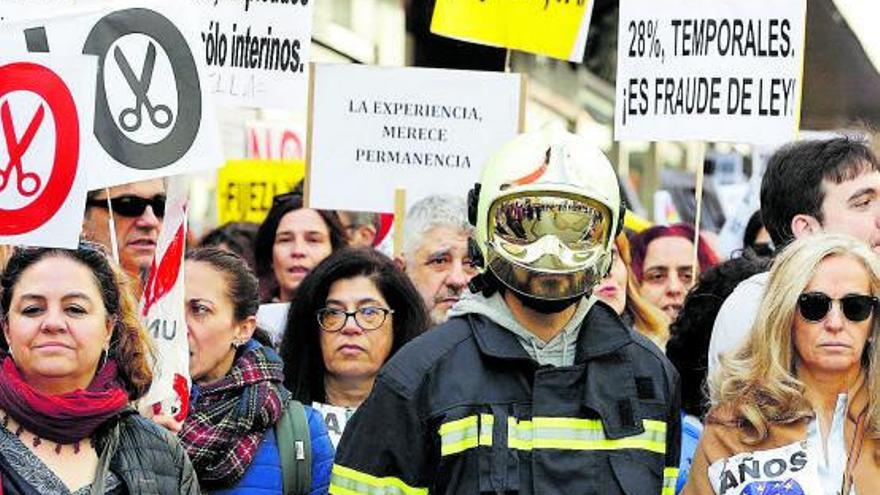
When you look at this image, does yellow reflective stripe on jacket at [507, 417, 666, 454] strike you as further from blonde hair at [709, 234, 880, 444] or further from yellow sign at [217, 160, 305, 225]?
yellow sign at [217, 160, 305, 225]

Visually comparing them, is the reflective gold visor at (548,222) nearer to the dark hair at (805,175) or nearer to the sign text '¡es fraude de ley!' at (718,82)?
the dark hair at (805,175)

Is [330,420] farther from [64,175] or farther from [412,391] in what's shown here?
[412,391]

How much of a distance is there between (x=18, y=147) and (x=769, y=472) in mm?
2383

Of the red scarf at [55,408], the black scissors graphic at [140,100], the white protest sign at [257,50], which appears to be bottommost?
the red scarf at [55,408]

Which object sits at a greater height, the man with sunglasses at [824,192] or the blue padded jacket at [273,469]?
the man with sunglasses at [824,192]

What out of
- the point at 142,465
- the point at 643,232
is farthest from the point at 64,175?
the point at 643,232

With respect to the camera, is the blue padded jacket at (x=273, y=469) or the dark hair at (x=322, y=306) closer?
the blue padded jacket at (x=273, y=469)

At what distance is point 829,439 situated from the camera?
5.39 metres

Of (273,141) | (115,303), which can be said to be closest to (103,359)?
(115,303)

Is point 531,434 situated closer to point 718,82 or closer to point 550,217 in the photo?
point 550,217

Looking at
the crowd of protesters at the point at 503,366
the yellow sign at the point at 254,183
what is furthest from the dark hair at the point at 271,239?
the crowd of protesters at the point at 503,366

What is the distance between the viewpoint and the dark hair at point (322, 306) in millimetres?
7258

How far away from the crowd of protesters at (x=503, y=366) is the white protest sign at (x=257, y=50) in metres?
1.87

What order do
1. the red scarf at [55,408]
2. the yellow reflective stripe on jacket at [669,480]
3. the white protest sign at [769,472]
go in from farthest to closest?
the red scarf at [55,408] → the white protest sign at [769,472] → the yellow reflective stripe on jacket at [669,480]
